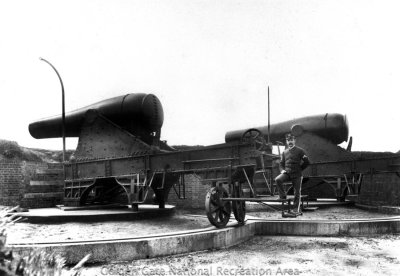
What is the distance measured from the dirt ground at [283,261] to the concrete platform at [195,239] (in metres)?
0.16

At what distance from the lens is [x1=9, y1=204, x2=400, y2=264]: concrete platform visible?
586 centimetres

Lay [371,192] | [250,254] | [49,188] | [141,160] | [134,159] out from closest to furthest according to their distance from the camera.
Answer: [250,254]
[141,160]
[134,159]
[49,188]
[371,192]

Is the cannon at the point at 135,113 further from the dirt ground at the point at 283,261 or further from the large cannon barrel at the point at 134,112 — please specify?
the dirt ground at the point at 283,261

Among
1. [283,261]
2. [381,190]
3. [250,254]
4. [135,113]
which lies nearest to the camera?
[283,261]

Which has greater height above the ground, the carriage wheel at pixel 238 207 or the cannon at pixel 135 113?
the cannon at pixel 135 113

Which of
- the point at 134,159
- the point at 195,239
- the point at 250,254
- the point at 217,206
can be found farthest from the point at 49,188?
the point at 250,254

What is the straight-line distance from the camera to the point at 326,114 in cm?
1334

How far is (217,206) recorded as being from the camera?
299 inches

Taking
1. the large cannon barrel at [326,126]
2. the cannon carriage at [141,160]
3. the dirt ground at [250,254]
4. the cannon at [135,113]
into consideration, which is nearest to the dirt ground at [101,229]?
the dirt ground at [250,254]

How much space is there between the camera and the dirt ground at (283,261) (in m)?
5.44

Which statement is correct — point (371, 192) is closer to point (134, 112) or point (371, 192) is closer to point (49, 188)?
point (134, 112)

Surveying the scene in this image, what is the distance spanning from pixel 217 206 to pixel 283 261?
1.84 metres

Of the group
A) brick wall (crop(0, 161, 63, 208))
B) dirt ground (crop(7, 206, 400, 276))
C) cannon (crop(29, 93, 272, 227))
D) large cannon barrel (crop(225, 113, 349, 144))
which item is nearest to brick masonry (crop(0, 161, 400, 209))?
brick wall (crop(0, 161, 63, 208))

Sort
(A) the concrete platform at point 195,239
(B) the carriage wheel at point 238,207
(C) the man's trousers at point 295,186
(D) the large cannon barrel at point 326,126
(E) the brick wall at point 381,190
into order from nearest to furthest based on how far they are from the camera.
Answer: (A) the concrete platform at point 195,239
(C) the man's trousers at point 295,186
(B) the carriage wheel at point 238,207
(D) the large cannon barrel at point 326,126
(E) the brick wall at point 381,190
